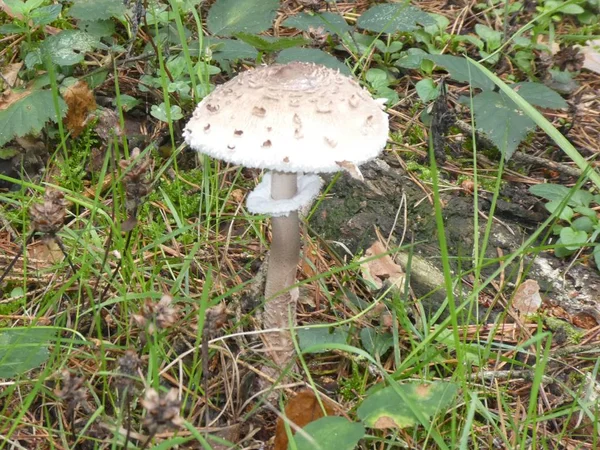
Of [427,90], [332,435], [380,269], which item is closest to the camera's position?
[332,435]

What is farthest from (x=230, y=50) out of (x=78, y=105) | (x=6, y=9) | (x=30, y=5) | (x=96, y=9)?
(x=6, y=9)

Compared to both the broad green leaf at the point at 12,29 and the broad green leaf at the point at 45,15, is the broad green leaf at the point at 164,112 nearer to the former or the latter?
the broad green leaf at the point at 45,15

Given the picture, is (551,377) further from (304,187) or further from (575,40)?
(575,40)

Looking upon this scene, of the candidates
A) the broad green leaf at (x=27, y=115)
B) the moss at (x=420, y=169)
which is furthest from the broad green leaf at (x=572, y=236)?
the broad green leaf at (x=27, y=115)

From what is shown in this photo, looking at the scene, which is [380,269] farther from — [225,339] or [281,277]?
[225,339]

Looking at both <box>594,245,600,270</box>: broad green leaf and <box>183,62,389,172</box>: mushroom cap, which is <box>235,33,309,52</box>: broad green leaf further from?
<box>594,245,600,270</box>: broad green leaf
